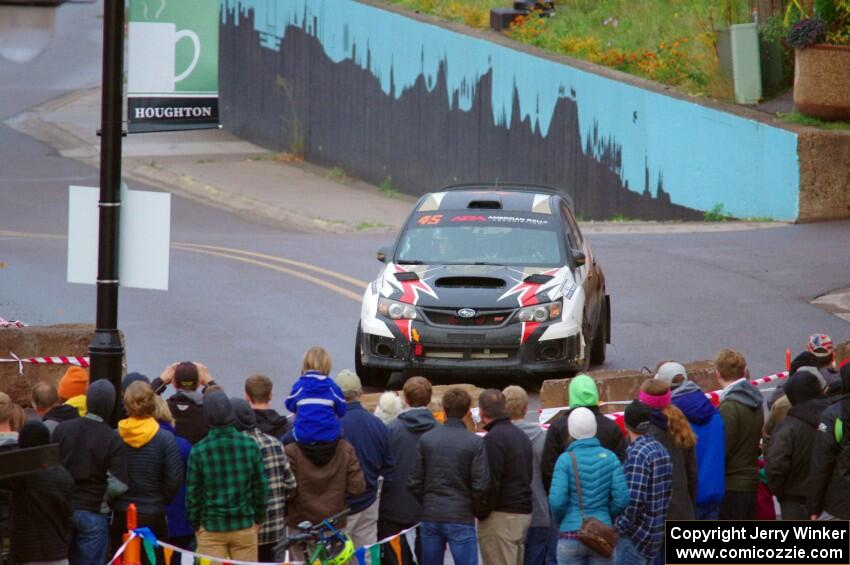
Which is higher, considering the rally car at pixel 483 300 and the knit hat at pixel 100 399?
the rally car at pixel 483 300

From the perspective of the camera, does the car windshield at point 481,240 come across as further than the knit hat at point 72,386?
Yes

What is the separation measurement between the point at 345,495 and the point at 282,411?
4.72 meters

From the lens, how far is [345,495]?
923cm

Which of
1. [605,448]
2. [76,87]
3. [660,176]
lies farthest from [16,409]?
[76,87]

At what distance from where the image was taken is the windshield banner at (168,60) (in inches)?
392

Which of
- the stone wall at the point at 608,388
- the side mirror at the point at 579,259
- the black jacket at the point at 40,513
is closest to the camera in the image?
the black jacket at the point at 40,513

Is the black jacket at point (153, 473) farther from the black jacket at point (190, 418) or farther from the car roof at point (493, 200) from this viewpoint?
the car roof at point (493, 200)

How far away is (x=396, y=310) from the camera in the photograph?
48.3ft

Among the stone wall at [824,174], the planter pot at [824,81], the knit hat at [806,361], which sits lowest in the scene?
the knit hat at [806,361]

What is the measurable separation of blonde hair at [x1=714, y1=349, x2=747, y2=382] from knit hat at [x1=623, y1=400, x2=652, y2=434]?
1.35 m

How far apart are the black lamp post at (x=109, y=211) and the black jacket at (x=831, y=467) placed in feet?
14.9

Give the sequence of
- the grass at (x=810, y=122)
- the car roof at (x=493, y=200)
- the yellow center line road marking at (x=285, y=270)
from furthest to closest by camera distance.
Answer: the grass at (x=810, y=122) < the yellow center line road marking at (x=285, y=270) < the car roof at (x=493, y=200)

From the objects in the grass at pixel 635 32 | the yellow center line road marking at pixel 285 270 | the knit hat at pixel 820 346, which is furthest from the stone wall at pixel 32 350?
the grass at pixel 635 32

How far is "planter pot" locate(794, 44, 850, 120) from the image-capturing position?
2586 cm
